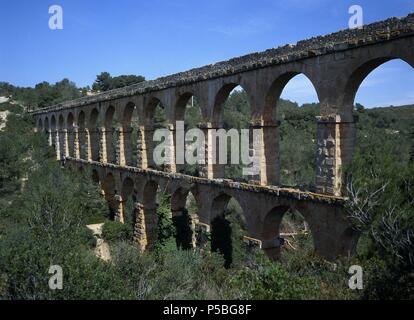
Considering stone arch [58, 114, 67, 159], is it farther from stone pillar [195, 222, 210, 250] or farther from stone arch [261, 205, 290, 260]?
stone arch [261, 205, 290, 260]

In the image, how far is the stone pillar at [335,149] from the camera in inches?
493

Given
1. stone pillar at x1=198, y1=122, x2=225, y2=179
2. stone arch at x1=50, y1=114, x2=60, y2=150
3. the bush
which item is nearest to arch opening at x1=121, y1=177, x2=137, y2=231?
the bush

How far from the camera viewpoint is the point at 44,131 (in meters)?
44.8

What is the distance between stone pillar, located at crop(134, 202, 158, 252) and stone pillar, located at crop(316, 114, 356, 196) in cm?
1272

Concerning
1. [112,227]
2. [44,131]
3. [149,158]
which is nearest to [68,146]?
[44,131]

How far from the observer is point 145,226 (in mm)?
23688

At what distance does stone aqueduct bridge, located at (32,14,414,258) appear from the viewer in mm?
11914

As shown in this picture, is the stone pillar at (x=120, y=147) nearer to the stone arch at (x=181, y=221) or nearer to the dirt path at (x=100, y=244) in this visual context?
the dirt path at (x=100, y=244)

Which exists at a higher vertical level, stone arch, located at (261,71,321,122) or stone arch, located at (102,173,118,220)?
stone arch, located at (261,71,321,122)

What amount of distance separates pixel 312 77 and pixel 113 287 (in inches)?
322

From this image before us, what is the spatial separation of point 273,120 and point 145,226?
11.3m

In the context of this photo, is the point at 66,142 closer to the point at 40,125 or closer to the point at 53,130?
the point at 53,130

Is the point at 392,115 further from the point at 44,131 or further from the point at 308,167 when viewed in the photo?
the point at 44,131

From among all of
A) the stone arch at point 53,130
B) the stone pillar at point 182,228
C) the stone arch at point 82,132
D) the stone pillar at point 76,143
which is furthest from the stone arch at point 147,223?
the stone arch at point 53,130
